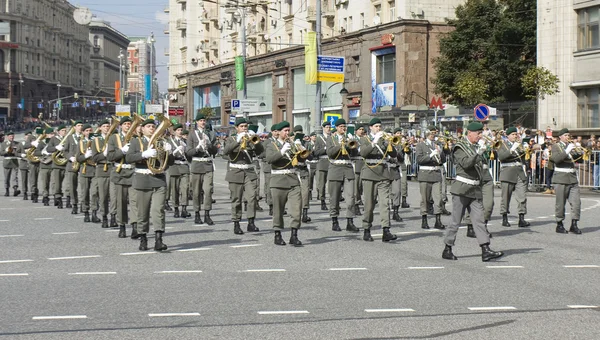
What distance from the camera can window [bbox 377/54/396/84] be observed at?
1943 inches

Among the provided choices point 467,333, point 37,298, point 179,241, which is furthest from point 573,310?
point 179,241

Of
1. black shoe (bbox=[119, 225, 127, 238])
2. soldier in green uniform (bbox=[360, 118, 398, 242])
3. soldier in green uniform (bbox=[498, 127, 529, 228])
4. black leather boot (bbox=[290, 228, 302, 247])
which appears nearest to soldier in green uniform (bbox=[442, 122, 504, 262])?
Answer: soldier in green uniform (bbox=[360, 118, 398, 242])

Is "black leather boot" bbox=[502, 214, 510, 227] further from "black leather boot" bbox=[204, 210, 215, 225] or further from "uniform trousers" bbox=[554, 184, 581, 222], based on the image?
"black leather boot" bbox=[204, 210, 215, 225]

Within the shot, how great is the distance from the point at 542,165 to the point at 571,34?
11.8m

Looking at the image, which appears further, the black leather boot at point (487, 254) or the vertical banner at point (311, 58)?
the vertical banner at point (311, 58)

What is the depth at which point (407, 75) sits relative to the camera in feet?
158

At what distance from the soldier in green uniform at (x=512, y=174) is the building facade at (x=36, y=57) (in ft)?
377

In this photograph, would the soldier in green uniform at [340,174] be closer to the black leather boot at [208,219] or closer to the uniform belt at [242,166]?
the uniform belt at [242,166]

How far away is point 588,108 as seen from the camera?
38344mm

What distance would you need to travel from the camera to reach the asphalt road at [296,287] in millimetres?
8461

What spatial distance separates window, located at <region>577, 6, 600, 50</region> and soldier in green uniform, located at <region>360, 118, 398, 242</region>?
80.2 ft

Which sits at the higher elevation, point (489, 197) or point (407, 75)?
point (407, 75)

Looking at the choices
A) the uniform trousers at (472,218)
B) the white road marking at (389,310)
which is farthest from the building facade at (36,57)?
the white road marking at (389,310)

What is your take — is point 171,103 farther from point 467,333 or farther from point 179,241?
point 467,333
